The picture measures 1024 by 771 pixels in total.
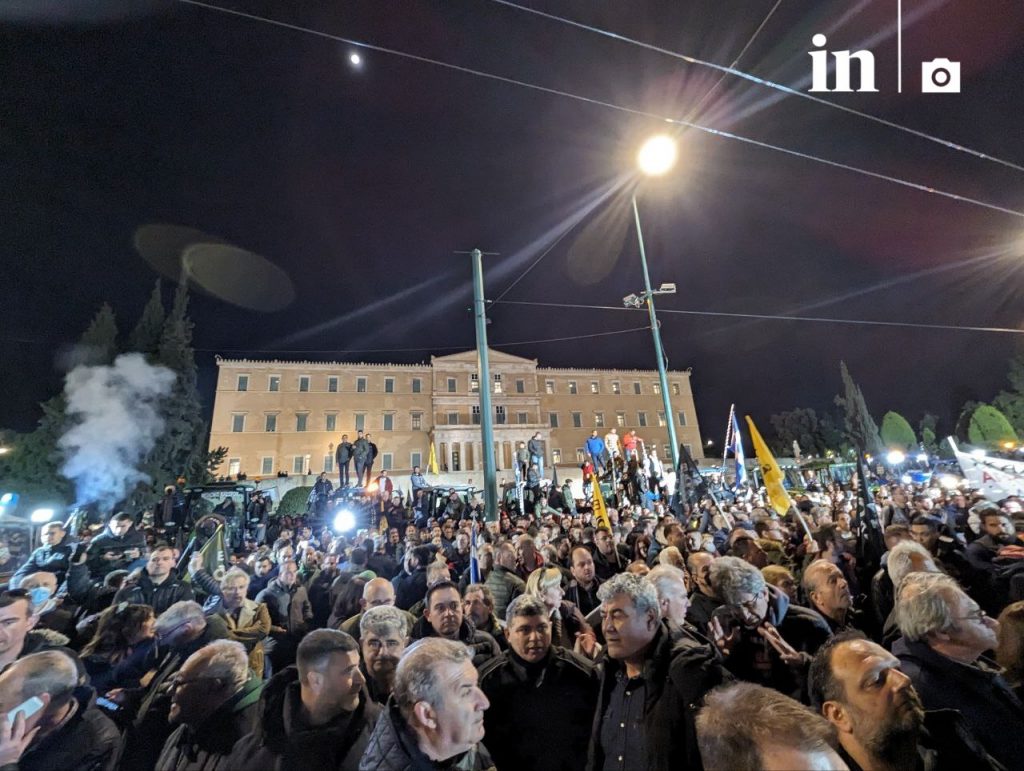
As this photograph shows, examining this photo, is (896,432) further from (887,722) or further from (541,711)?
(541,711)

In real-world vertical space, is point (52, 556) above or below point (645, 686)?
above

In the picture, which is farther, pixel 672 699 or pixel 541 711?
pixel 541 711

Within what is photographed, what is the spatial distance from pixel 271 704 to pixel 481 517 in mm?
14975

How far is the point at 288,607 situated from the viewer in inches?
213

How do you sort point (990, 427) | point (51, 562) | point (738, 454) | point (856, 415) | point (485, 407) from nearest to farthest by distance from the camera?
point (51, 562), point (485, 407), point (738, 454), point (990, 427), point (856, 415)

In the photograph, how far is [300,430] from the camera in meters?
49.0

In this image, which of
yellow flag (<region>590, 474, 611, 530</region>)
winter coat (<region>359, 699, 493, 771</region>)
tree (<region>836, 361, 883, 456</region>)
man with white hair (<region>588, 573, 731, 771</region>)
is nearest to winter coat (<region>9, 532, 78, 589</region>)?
winter coat (<region>359, 699, 493, 771</region>)

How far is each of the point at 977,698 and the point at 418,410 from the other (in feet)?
176

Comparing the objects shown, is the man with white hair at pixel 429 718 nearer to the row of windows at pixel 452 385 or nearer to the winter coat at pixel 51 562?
the winter coat at pixel 51 562

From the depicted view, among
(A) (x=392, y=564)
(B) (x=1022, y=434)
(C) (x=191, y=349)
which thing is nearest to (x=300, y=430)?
(C) (x=191, y=349)

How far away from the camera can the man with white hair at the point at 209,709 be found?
227cm

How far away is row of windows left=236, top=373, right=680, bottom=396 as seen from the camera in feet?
162

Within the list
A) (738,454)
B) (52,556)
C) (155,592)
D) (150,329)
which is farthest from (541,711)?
(150,329)

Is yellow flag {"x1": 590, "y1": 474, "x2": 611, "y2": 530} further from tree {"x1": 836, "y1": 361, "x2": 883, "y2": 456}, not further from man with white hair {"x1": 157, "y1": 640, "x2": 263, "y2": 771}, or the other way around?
tree {"x1": 836, "y1": 361, "x2": 883, "y2": 456}
